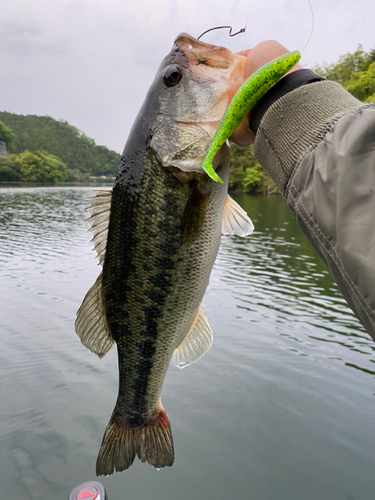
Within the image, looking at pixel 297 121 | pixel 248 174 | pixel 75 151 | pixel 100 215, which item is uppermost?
pixel 75 151

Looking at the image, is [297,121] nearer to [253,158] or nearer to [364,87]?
[364,87]

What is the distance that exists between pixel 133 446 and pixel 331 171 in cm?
195

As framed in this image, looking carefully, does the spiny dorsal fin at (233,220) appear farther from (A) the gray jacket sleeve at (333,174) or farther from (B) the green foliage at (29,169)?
(B) the green foliage at (29,169)

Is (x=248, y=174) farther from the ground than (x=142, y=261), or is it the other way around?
(x=248, y=174)

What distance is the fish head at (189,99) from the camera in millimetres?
1935

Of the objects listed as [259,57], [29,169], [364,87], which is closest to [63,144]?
[29,169]

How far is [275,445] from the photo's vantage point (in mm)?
5844

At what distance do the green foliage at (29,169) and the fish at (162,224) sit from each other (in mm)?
100799

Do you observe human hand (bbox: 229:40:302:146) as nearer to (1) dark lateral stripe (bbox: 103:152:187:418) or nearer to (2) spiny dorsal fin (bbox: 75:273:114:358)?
→ (1) dark lateral stripe (bbox: 103:152:187:418)

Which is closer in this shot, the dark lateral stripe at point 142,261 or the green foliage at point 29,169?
the dark lateral stripe at point 142,261

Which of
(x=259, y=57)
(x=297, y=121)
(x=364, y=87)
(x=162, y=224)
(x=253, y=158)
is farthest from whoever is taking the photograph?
(x=253, y=158)

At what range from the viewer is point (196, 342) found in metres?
2.37

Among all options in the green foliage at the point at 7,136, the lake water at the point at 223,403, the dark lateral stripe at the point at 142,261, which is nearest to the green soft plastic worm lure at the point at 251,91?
the dark lateral stripe at the point at 142,261

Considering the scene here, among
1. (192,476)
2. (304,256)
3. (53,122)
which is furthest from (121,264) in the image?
(53,122)
